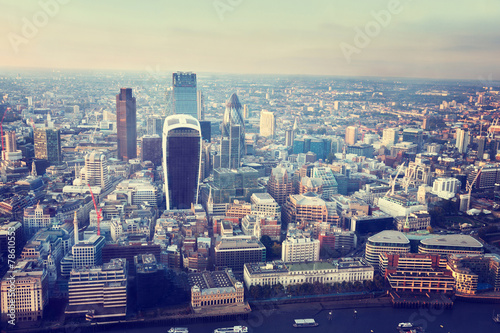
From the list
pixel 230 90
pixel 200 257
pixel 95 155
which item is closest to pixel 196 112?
pixel 230 90

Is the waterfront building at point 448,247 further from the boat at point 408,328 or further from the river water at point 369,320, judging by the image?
the boat at point 408,328

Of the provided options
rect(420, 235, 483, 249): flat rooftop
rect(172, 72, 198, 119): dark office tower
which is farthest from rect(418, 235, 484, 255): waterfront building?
rect(172, 72, 198, 119): dark office tower

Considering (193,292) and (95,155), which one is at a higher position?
(95,155)

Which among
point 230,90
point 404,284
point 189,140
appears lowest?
point 404,284

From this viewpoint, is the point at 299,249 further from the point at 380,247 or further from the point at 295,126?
the point at 295,126

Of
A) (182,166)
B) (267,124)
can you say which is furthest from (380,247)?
(267,124)

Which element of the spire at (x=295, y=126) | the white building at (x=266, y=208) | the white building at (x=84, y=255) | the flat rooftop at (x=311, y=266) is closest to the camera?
the white building at (x=84, y=255)

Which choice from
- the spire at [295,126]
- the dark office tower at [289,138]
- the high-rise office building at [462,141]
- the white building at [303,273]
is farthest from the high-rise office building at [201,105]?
the white building at [303,273]

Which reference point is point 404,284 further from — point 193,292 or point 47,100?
point 47,100
